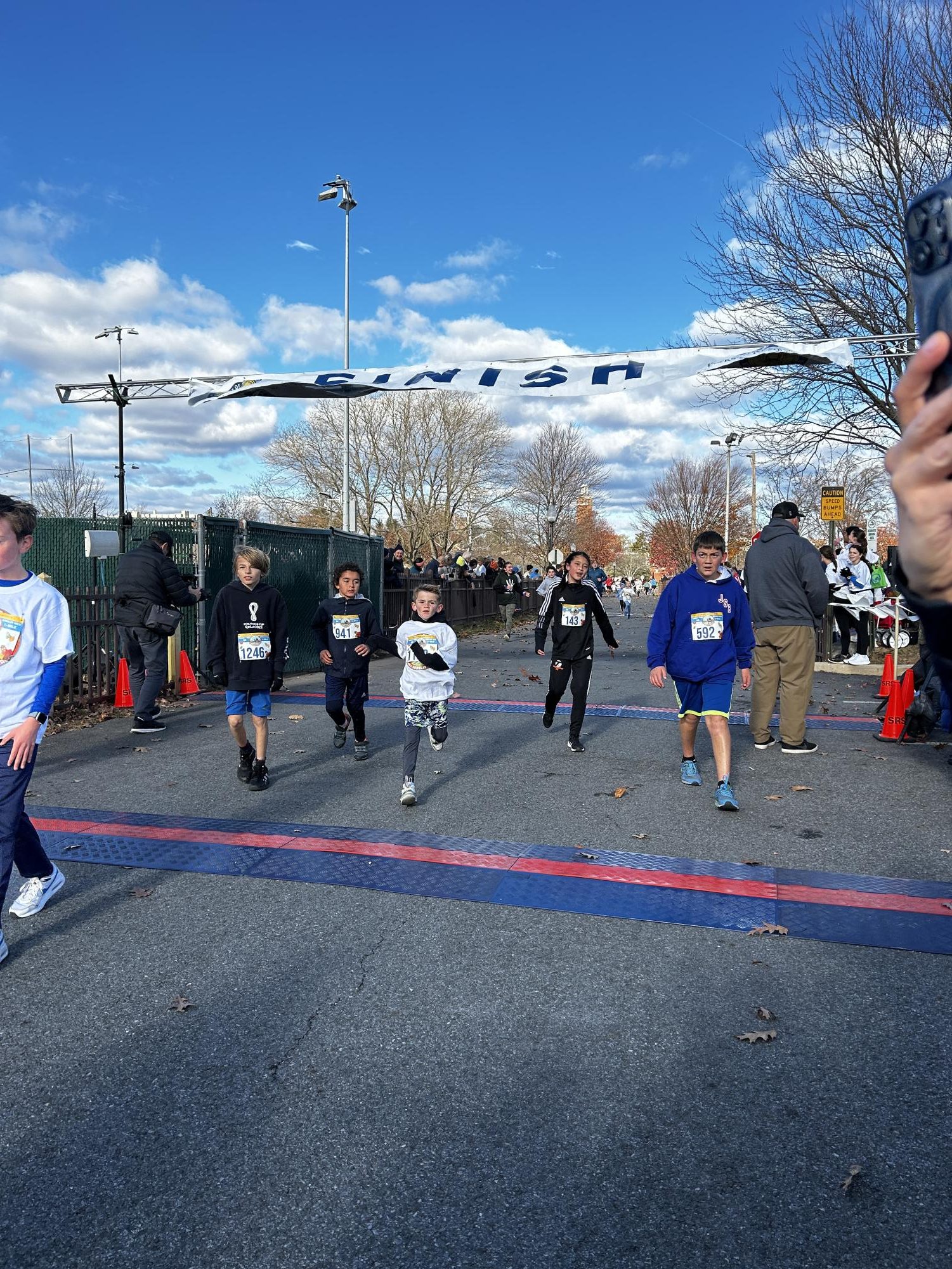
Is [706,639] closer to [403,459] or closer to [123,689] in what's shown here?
[123,689]

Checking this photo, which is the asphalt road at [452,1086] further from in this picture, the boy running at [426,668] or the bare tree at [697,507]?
the bare tree at [697,507]

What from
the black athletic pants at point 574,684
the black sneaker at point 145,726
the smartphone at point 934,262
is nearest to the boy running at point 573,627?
the black athletic pants at point 574,684

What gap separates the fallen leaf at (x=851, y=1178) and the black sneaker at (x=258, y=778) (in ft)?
17.3

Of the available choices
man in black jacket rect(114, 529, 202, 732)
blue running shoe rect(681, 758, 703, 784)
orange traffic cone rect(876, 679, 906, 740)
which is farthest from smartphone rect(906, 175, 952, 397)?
man in black jacket rect(114, 529, 202, 732)

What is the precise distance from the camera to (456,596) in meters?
26.7

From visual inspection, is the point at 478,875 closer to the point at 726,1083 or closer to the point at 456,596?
the point at 726,1083

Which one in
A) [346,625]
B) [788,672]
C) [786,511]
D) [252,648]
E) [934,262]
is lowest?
[788,672]

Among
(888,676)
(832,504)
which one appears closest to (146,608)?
(888,676)

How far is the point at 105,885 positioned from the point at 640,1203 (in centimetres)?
347

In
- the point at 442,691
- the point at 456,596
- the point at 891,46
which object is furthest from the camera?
the point at 456,596

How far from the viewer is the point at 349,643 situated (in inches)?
332

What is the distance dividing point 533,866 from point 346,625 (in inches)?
146

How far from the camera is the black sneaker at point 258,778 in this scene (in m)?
7.20

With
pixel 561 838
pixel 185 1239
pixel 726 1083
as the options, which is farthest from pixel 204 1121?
pixel 561 838
